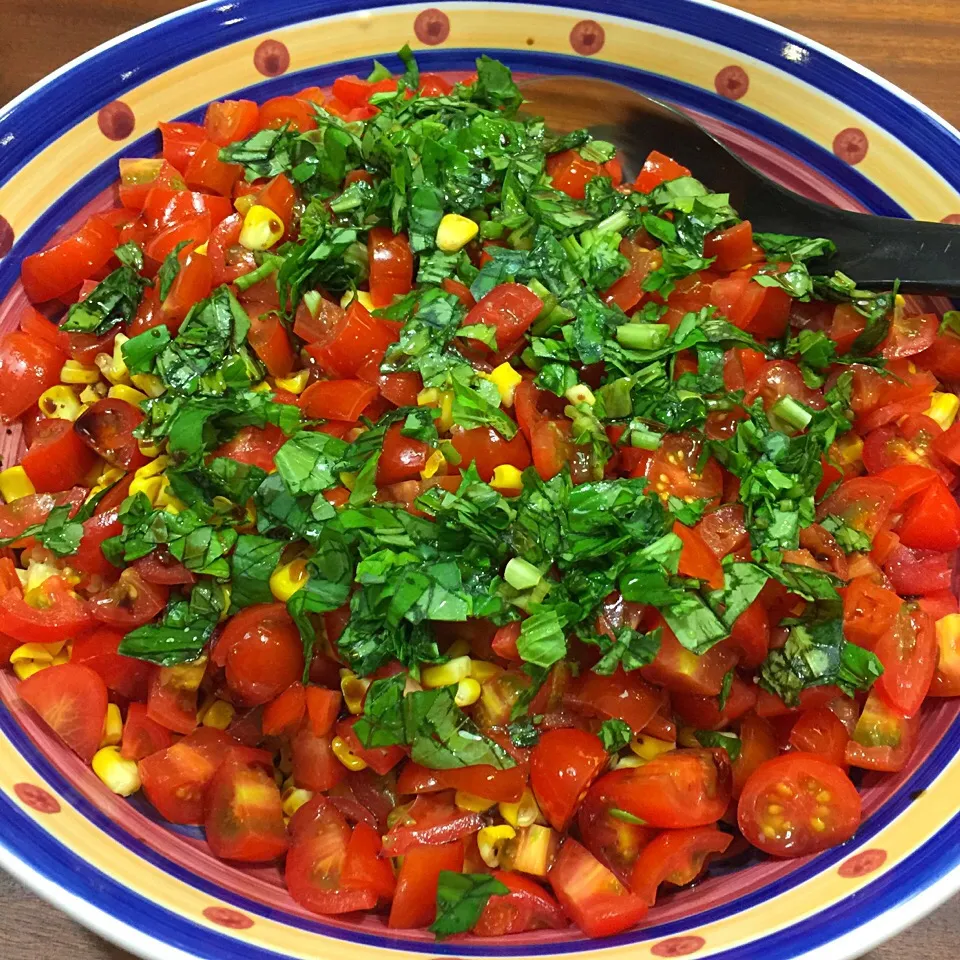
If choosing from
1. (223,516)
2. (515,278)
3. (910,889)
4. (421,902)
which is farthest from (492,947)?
(515,278)

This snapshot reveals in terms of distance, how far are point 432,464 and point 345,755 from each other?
0.69m

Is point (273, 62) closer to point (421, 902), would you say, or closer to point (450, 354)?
point (450, 354)

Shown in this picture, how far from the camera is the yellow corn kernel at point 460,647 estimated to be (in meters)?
1.94

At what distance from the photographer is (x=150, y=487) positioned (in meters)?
2.03

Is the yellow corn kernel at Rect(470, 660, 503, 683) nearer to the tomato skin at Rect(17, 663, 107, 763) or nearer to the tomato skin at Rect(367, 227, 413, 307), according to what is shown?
the tomato skin at Rect(17, 663, 107, 763)

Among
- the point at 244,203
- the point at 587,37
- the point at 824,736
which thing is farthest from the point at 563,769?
the point at 587,37

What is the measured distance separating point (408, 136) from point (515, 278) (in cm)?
55

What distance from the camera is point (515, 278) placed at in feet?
A: 7.16

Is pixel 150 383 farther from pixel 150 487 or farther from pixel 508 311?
pixel 508 311

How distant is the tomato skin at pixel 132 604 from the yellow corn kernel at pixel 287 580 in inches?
11.9

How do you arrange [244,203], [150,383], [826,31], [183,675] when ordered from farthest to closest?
[826,31]
[244,203]
[150,383]
[183,675]

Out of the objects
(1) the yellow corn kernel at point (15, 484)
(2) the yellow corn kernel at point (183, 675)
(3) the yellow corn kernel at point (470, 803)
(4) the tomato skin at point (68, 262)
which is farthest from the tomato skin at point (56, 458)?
(3) the yellow corn kernel at point (470, 803)

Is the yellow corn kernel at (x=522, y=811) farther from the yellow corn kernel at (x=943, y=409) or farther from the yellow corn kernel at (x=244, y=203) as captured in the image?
the yellow corn kernel at (x=244, y=203)

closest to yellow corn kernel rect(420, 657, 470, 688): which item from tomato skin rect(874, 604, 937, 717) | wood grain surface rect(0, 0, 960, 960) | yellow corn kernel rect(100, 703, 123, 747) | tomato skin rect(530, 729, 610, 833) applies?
tomato skin rect(530, 729, 610, 833)
